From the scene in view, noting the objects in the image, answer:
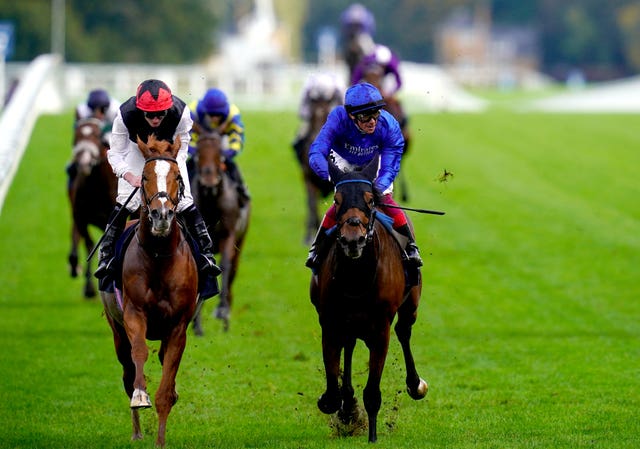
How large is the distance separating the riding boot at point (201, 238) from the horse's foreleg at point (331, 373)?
2.92 feet

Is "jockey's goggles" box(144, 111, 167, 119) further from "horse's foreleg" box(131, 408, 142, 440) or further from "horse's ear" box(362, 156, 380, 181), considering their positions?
"horse's foreleg" box(131, 408, 142, 440)

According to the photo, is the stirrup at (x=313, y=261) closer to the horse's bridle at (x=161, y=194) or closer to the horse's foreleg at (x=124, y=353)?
the horse's bridle at (x=161, y=194)

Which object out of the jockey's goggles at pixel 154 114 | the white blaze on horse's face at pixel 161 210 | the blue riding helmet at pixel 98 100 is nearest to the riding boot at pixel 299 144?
the blue riding helmet at pixel 98 100

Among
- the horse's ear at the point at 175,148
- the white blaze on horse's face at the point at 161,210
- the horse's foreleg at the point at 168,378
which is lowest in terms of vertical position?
the horse's foreleg at the point at 168,378

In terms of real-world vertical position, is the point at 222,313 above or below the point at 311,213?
above

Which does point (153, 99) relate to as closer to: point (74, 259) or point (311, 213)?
point (74, 259)

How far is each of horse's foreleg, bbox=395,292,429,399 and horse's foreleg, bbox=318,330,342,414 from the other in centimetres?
94

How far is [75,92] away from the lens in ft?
134

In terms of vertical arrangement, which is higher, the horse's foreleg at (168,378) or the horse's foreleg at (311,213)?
the horse's foreleg at (168,378)

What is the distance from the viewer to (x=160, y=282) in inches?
341

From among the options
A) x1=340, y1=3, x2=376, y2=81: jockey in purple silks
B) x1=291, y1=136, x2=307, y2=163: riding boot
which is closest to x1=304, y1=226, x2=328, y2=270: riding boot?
x1=291, y1=136, x2=307, y2=163: riding boot

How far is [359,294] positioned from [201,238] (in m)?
1.20

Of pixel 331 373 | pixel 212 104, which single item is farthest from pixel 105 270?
pixel 212 104

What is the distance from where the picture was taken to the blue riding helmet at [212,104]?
13.6 metres
